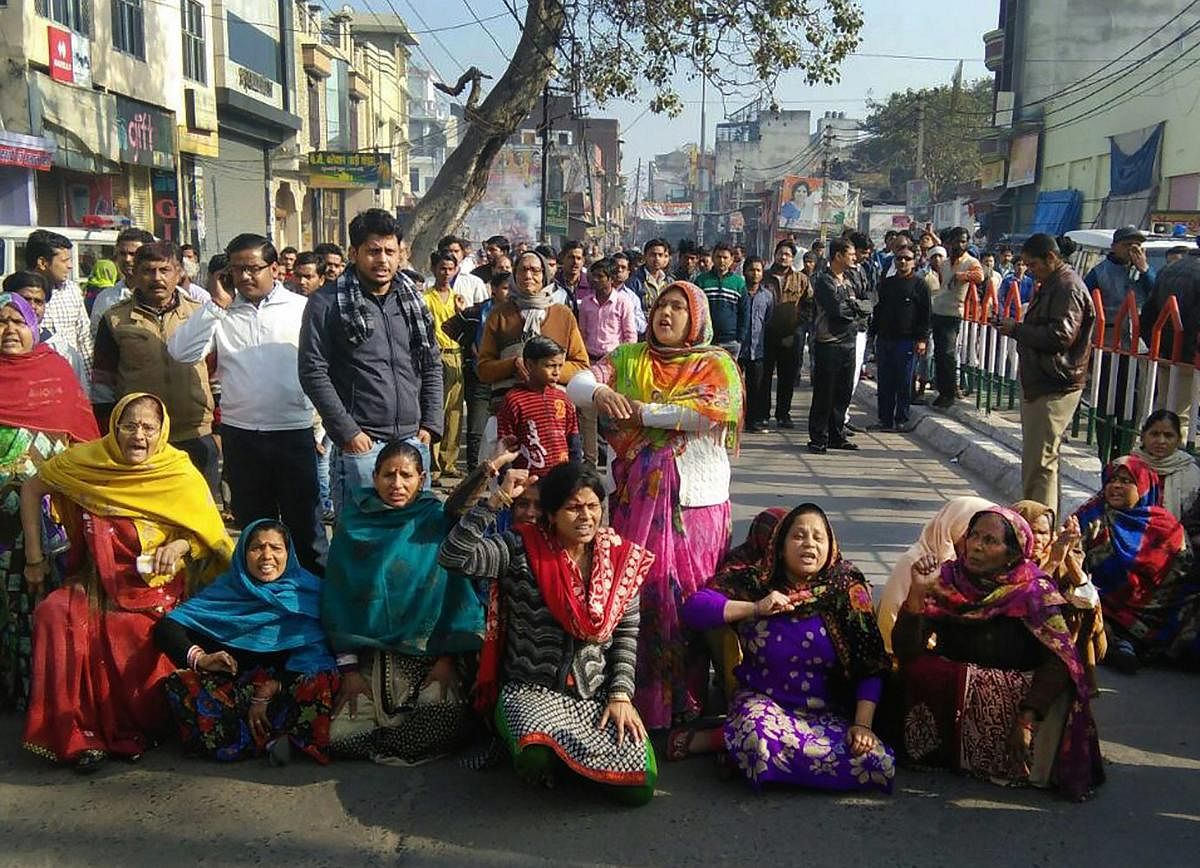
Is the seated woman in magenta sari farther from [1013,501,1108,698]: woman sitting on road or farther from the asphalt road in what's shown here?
[1013,501,1108,698]: woman sitting on road

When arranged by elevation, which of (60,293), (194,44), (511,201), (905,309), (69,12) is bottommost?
(905,309)

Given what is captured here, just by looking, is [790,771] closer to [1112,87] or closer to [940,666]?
[940,666]

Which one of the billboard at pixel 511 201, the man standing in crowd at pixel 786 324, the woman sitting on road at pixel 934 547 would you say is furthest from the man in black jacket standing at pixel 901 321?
the billboard at pixel 511 201

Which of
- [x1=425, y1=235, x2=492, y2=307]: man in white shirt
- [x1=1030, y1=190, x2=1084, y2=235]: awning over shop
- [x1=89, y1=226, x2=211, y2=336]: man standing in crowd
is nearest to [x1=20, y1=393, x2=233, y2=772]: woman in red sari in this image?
[x1=89, y1=226, x2=211, y2=336]: man standing in crowd

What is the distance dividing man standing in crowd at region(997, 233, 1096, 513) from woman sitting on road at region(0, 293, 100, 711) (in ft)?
15.3

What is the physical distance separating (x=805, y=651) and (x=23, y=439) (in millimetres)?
3192

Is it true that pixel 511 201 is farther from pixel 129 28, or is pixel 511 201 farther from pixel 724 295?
pixel 724 295

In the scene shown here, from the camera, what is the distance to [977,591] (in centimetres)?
360

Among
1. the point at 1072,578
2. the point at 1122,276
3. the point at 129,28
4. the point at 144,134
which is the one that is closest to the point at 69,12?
the point at 129,28

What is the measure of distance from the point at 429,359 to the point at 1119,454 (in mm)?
4780

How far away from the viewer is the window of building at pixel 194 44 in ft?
77.5

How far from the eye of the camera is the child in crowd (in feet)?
16.4

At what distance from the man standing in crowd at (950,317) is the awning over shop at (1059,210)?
70.5 ft

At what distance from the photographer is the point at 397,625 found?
12.3 ft
